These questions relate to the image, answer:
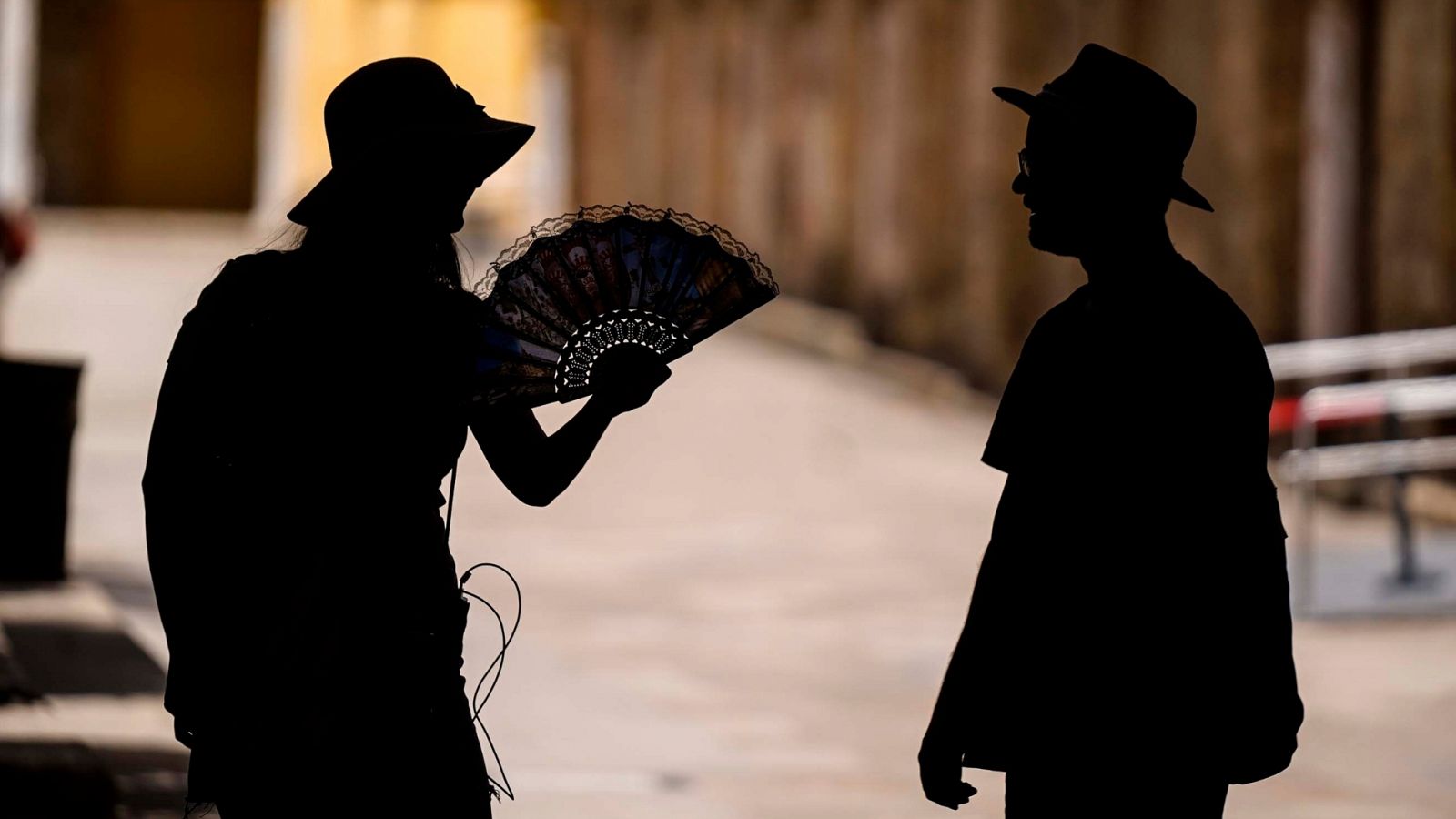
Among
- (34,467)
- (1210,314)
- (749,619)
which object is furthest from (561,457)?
(749,619)

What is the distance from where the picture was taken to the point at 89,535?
485 inches

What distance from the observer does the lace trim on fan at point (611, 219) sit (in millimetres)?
3646

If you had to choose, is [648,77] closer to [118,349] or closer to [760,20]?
[760,20]

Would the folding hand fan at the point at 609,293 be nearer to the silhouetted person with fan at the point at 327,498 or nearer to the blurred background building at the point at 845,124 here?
the silhouetted person with fan at the point at 327,498

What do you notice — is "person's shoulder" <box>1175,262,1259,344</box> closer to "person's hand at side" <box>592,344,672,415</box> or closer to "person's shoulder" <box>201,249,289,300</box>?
"person's hand at side" <box>592,344,672,415</box>

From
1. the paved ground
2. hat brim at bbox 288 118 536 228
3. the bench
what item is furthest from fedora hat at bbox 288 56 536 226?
the bench

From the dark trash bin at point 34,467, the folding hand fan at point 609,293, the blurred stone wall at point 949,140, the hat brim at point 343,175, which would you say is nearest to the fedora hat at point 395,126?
the hat brim at point 343,175

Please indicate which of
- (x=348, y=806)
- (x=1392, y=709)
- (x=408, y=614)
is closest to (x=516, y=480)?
(x=408, y=614)

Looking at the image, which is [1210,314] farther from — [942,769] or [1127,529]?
[942,769]

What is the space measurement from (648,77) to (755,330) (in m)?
5.53

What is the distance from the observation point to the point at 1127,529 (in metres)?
3.36

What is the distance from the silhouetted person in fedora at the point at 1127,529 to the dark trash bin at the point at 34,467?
6.59 m

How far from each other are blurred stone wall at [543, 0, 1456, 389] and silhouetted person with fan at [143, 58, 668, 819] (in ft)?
34.7

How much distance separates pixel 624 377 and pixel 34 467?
6.32 metres
